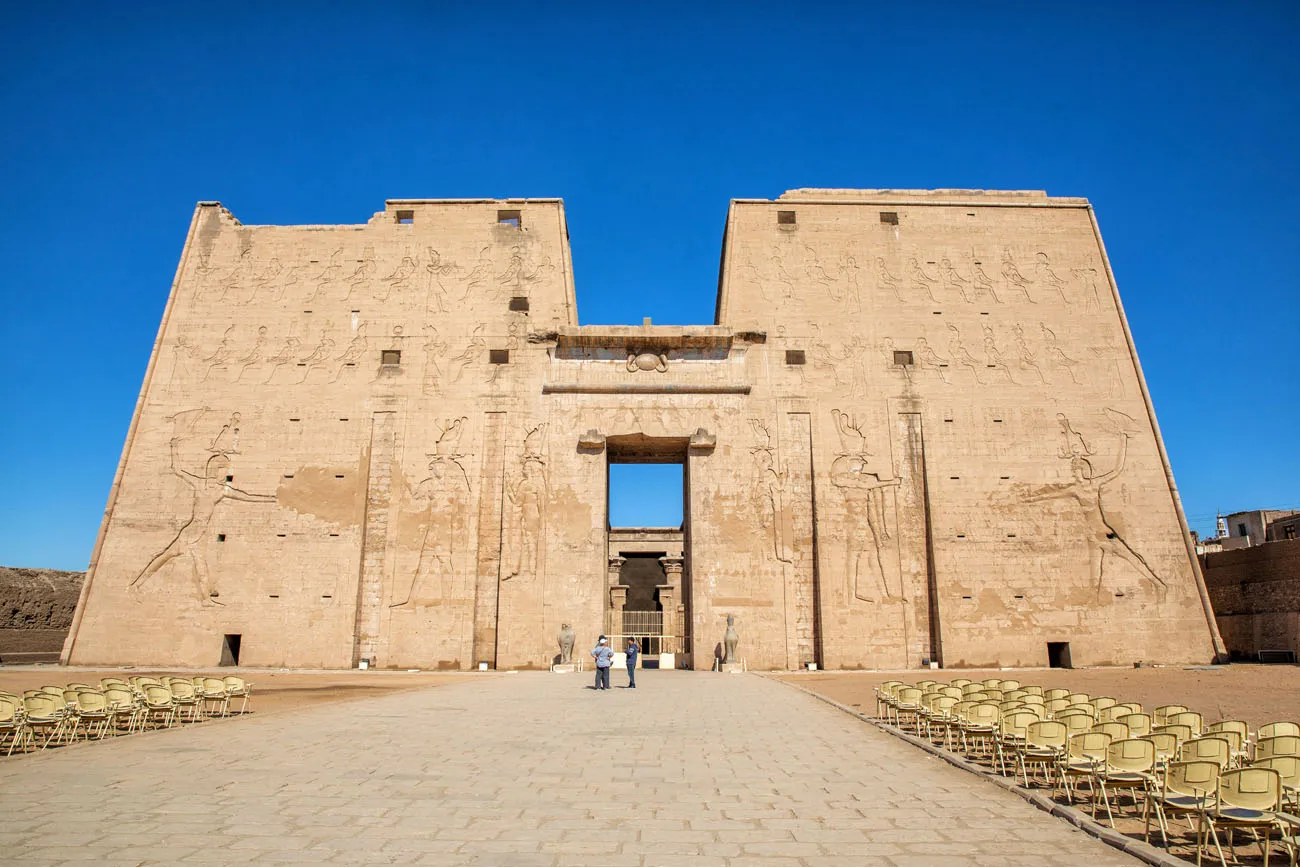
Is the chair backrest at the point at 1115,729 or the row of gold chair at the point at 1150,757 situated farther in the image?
the chair backrest at the point at 1115,729

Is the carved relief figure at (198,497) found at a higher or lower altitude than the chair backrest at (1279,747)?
higher

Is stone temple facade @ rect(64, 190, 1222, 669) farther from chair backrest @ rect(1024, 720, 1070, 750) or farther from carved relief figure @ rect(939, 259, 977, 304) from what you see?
chair backrest @ rect(1024, 720, 1070, 750)

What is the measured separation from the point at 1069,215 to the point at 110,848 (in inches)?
1086

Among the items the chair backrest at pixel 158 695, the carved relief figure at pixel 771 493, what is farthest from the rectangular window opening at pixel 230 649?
the carved relief figure at pixel 771 493

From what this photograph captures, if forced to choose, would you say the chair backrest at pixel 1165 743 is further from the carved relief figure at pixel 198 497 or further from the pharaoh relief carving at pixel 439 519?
the carved relief figure at pixel 198 497

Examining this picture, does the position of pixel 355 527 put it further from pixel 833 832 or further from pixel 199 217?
pixel 833 832

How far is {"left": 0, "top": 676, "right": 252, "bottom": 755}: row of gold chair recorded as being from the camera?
25.9 feet

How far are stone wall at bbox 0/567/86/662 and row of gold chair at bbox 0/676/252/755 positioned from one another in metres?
15.8

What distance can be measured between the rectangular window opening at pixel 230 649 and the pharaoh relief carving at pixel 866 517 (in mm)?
15725

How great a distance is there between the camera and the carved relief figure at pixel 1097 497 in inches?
851

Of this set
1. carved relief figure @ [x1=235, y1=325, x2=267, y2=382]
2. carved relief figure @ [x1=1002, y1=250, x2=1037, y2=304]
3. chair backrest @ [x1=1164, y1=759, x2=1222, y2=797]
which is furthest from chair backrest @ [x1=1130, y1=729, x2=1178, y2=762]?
carved relief figure @ [x1=235, y1=325, x2=267, y2=382]

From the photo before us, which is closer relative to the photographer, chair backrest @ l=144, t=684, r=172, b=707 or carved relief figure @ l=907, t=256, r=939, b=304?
chair backrest @ l=144, t=684, r=172, b=707

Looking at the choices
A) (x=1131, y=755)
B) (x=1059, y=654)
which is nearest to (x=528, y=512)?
(x=1059, y=654)

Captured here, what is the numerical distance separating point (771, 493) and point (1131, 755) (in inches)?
654
